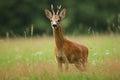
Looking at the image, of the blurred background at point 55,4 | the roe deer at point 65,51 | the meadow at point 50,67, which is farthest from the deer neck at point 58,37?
the blurred background at point 55,4

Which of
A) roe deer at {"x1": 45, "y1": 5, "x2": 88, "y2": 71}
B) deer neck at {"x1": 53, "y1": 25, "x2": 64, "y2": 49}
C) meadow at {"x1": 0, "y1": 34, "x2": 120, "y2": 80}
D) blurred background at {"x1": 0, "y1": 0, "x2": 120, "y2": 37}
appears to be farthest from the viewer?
blurred background at {"x1": 0, "y1": 0, "x2": 120, "y2": 37}

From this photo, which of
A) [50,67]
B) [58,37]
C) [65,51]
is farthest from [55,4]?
[65,51]

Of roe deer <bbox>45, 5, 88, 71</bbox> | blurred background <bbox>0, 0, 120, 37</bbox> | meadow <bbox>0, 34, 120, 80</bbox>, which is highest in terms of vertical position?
roe deer <bbox>45, 5, 88, 71</bbox>

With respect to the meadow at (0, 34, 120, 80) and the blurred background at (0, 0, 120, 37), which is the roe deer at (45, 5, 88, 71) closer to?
the meadow at (0, 34, 120, 80)

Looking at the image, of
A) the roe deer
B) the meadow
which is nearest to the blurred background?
the meadow

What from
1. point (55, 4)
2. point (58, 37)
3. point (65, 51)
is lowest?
point (55, 4)

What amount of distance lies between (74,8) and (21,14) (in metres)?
3.26

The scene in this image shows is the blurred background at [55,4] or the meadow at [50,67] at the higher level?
the meadow at [50,67]

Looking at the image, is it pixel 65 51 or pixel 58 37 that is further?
pixel 58 37

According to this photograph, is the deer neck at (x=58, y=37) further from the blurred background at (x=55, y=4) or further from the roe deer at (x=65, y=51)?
the blurred background at (x=55, y=4)

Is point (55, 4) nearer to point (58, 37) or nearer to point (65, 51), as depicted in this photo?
point (58, 37)

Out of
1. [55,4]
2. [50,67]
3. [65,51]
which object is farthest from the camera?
[55,4]

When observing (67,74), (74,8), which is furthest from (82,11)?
(67,74)

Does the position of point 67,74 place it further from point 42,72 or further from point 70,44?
point 70,44
